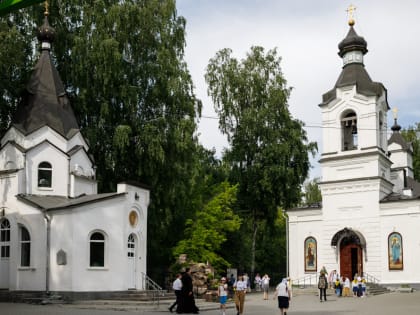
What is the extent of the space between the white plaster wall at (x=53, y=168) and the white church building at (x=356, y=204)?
16491 mm

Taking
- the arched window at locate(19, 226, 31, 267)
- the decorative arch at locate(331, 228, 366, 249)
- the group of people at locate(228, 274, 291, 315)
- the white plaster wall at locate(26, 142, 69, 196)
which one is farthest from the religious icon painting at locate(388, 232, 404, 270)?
the arched window at locate(19, 226, 31, 267)

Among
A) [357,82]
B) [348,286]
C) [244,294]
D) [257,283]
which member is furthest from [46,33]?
[257,283]

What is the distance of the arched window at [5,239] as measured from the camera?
27.0m

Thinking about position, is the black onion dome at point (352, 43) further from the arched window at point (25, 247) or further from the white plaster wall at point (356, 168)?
the arched window at point (25, 247)

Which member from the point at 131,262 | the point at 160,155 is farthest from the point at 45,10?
the point at 131,262

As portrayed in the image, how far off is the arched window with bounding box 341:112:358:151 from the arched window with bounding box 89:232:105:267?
18.8 m

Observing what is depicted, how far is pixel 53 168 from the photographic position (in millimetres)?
28500

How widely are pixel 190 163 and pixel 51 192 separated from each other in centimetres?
868

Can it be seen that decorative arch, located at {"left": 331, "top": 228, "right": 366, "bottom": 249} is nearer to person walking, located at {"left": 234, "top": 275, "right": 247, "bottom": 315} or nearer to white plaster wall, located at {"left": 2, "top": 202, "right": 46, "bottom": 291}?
person walking, located at {"left": 234, "top": 275, "right": 247, "bottom": 315}

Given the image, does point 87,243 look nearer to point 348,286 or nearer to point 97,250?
point 97,250

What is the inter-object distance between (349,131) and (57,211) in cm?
2108

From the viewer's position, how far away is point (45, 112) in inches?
1166

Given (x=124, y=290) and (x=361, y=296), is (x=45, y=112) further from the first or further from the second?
(x=361, y=296)

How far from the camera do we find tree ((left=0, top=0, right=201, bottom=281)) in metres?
32.3
